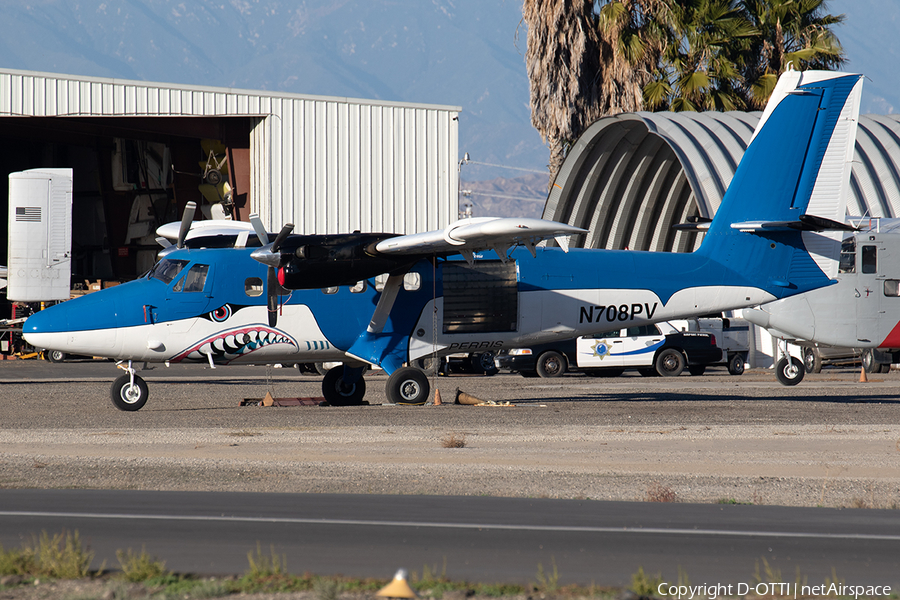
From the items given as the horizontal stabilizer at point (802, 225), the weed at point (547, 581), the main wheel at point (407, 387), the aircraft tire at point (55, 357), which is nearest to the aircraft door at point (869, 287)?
the horizontal stabilizer at point (802, 225)

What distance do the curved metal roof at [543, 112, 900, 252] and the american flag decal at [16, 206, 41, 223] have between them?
18160mm

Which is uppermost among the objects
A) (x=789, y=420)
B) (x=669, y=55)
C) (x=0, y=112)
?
(x=669, y=55)

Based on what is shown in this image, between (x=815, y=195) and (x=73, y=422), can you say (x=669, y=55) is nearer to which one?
(x=815, y=195)

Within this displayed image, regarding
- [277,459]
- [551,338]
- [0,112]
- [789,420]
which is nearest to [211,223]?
[551,338]

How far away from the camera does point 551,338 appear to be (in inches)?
728

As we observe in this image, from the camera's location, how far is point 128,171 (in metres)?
48.7

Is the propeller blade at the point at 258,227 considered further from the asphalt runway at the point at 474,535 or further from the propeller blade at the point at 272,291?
the asphalt runway at the point at 474,535

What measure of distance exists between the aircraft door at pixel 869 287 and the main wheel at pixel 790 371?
6.53ft

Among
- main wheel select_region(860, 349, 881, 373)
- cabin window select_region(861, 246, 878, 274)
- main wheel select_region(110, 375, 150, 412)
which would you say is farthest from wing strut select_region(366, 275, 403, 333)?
main wheel select_region(860, 349, 881, 373)

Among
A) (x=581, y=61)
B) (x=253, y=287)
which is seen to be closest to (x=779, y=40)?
(x=581, y=61)

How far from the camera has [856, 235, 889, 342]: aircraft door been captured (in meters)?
23.8

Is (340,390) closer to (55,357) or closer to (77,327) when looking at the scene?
(77,327)

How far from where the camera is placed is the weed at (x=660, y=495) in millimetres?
8125

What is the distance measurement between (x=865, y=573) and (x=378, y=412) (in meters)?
11.2
